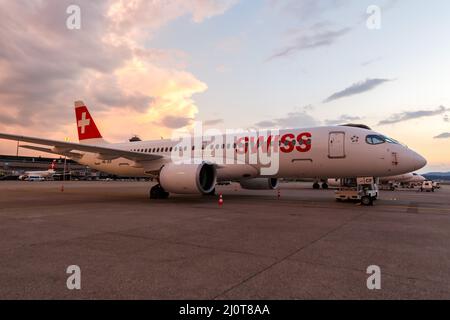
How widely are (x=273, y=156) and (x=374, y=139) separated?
4.45 meters

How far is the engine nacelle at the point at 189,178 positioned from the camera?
12531 mm

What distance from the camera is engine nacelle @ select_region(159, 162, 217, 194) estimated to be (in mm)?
12531

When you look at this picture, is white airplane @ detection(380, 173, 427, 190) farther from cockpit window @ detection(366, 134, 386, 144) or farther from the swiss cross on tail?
the swiss cross on tail

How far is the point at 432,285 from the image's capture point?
3.36 m

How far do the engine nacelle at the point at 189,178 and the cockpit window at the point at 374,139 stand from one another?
272 inches

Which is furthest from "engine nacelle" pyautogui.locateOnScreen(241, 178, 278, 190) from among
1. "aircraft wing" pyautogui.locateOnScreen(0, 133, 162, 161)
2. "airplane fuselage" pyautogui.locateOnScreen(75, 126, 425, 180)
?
"aircraft wing" pyautogui.locateOnScreen(0, 133, 162, 161)

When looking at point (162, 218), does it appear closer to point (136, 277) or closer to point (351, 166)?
point (136, 277)

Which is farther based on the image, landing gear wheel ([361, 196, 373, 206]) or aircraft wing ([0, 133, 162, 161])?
landing gear wheel ([361, 196, 373, 206])

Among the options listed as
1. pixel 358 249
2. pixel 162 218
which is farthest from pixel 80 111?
pixel 358 249

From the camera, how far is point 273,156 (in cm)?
1417

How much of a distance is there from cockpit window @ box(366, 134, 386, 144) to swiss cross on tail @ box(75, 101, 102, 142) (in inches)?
698

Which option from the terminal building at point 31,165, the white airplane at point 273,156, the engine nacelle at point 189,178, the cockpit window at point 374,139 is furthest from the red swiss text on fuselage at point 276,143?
the terminal building at point 31,165

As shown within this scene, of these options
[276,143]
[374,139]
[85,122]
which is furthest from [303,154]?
[85,122]

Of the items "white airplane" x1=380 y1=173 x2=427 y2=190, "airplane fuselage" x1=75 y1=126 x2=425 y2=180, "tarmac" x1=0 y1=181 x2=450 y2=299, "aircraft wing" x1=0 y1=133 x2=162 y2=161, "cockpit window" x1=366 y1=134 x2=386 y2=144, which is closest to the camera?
"tarmac" x1=0 y1=181 x2=450 y2=299
